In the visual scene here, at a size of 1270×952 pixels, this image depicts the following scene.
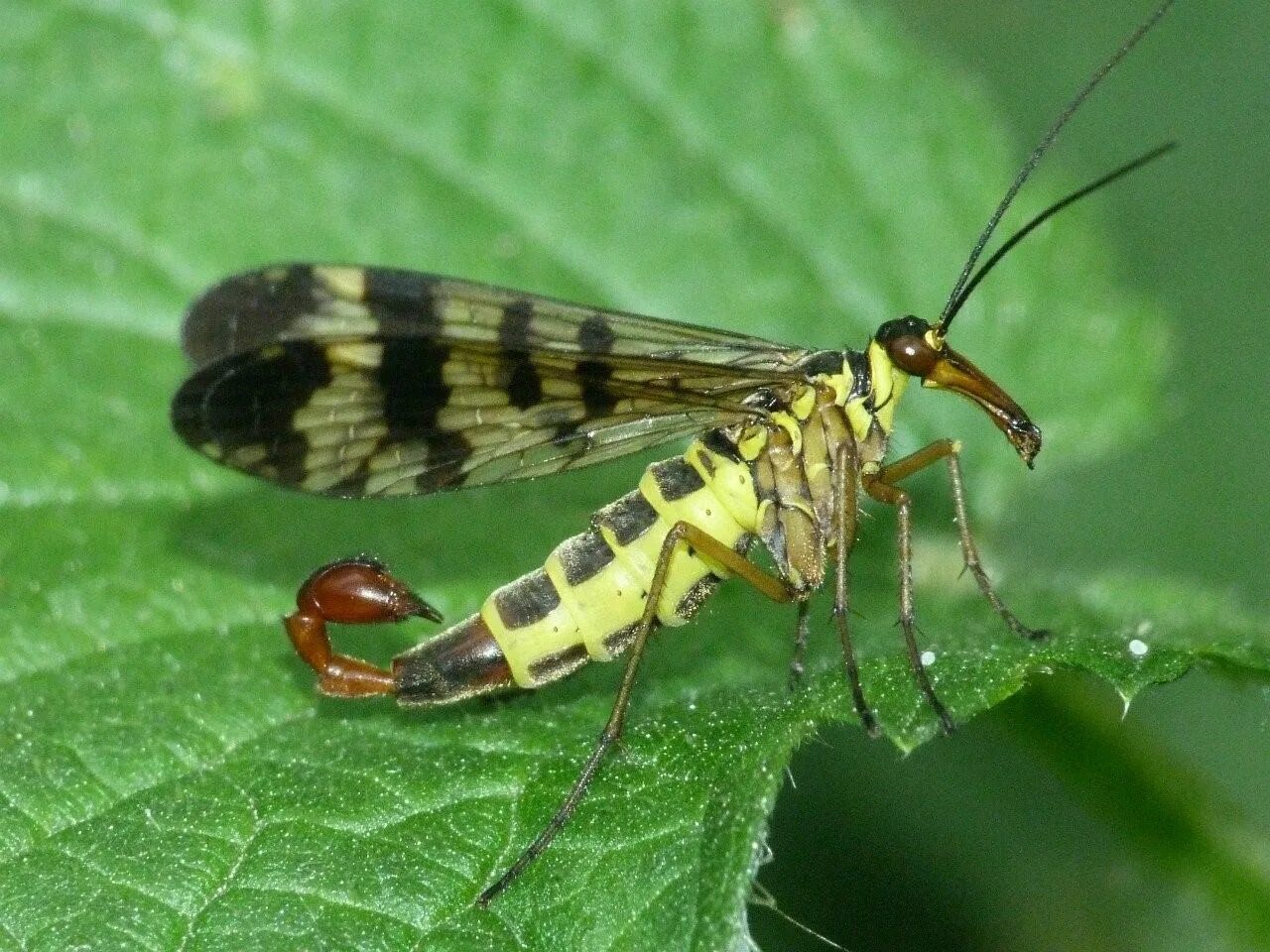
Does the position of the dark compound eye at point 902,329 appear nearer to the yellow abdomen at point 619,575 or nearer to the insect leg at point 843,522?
the insect leg at point 843,522

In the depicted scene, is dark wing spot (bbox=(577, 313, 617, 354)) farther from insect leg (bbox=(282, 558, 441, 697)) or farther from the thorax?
insect leg (bbox=(282, 558, 441, 697))

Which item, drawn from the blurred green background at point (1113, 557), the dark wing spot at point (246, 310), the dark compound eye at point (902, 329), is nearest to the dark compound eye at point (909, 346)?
the dark compound eye at point (902, 329)

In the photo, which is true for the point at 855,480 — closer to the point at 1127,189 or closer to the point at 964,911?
the point at 964,911

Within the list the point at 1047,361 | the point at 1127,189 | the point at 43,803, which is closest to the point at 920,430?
the point at 1047,361

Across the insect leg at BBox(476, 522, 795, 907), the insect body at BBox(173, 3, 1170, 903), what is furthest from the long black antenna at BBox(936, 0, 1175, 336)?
the insect leg at BBox(476, 522, 795, 907)

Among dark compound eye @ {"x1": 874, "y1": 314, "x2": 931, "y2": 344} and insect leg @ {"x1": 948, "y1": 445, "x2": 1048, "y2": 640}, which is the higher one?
dark compound eye @ {"x1": 874, "y1": 314, "x2": 931, "y2": 344}

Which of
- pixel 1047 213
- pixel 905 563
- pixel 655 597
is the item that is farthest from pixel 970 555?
pixel 1047 213

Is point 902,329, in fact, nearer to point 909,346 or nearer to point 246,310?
point 909,346
